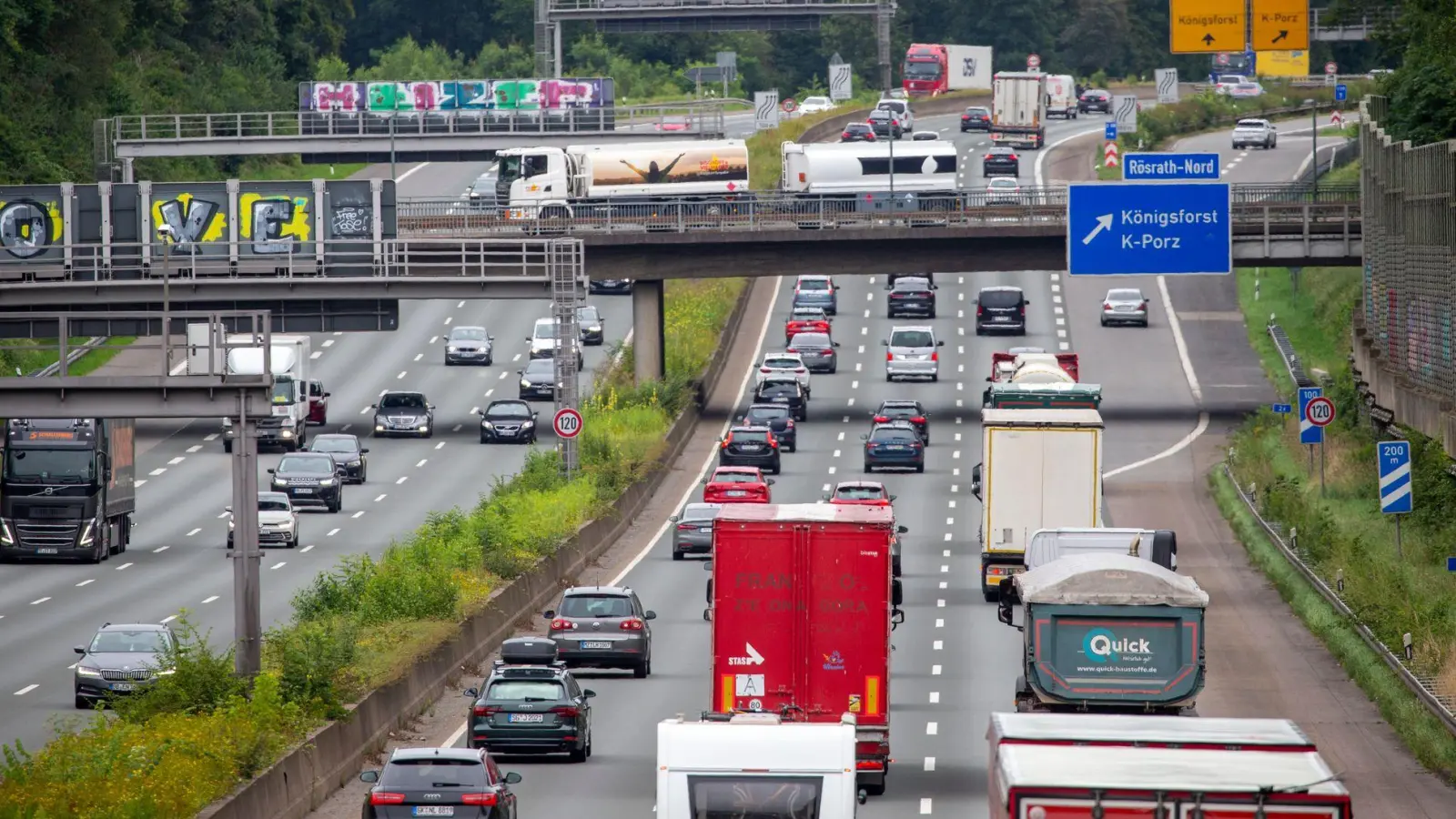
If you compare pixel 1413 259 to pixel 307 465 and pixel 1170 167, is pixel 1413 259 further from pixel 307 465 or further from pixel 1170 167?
pixel 307 465

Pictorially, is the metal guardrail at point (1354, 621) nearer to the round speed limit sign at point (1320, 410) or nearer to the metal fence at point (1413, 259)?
the round speed limit sign at point (1320, 410)

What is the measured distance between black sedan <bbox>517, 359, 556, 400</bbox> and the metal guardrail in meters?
24.7

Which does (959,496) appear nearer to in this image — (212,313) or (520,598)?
Result: (520,598)

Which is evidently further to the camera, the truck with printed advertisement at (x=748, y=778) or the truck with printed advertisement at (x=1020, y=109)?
the truck with printed advertisement at (x=1020, y=109)

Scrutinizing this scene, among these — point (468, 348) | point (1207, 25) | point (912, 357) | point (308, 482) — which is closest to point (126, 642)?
point (308, 482)

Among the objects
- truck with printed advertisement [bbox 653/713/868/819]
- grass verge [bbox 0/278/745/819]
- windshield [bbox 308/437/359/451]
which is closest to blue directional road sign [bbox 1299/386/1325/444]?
grass verge [bbox 0/278/745/819]

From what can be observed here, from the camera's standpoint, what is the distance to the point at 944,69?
144m

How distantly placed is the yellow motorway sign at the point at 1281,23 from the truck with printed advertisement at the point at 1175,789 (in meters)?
55.2

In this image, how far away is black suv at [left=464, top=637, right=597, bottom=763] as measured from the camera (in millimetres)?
28094

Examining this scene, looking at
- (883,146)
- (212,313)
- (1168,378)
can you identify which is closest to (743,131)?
(883,146)

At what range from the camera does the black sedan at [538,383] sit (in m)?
74.9

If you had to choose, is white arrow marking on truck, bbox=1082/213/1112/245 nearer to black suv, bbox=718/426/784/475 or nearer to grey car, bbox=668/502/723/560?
grey car, bbox=668/502/723/560

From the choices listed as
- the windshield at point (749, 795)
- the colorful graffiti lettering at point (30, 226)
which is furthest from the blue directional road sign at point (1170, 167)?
the windshield at point (749, 795)

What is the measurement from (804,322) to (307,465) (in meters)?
28.9
